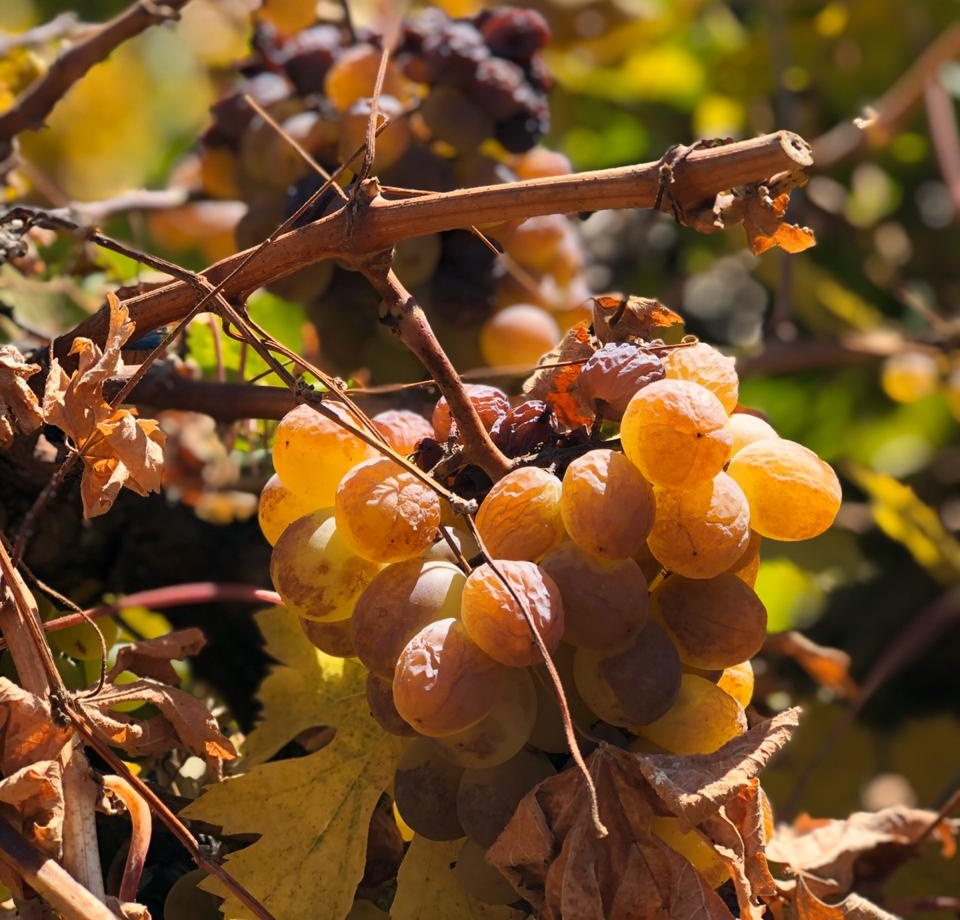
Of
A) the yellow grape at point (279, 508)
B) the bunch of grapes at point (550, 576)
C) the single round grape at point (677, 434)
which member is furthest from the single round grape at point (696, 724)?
the yellow grape at point (279, 508)

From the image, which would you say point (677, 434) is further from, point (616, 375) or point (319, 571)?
point (319, 571)

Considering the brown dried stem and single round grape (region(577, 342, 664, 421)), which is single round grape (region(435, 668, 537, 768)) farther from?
the brown dried stem

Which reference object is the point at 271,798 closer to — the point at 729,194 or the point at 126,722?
the point at 126,722

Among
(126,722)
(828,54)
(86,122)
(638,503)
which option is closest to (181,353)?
(126,722)

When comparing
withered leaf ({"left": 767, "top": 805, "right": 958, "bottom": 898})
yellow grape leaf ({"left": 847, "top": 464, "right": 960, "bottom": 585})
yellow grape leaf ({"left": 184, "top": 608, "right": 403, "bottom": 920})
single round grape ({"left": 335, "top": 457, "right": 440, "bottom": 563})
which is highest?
single round grape ({"left": 335, "top": 457, "right": 440, "bottom": 563})

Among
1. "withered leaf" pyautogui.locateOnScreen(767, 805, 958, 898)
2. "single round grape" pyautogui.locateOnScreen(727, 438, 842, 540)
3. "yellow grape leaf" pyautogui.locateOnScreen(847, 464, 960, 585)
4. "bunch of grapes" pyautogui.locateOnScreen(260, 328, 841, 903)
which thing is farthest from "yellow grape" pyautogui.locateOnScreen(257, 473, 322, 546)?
"yellow grape leaf" pyautogui.locateOnScreen(847, 464, 960, 585)

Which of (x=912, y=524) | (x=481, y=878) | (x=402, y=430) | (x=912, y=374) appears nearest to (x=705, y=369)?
(x=402, y=430)

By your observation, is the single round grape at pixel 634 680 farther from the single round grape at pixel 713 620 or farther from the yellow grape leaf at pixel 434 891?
the yellow grape leaf at pixel 434 891
